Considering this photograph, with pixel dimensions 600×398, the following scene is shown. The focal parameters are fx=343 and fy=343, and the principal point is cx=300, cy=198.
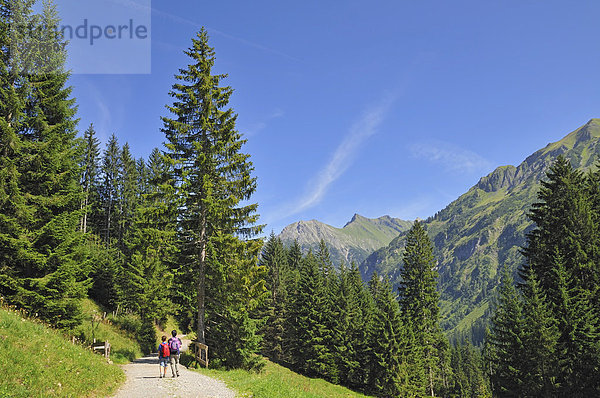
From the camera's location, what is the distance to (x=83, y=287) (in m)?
18.3

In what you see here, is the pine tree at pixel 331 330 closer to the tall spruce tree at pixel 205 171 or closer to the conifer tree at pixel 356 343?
the conifer tree at pixel 356 343

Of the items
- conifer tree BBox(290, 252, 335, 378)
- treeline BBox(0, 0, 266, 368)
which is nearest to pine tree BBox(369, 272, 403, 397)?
conifer tree BBox(290, 252, 335, 378)

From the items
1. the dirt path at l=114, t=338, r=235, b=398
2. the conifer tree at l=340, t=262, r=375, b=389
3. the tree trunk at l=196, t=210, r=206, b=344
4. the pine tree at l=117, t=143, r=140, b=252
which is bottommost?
the conifer tree at l=340, t=262, r=375, b=389

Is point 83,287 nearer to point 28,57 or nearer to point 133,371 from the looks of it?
point 133,371

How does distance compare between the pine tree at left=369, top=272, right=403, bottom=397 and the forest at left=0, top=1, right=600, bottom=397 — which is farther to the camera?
the pine tree at left=369, top=272, right=403, bottom=397

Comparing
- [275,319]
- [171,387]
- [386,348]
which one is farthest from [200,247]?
[275,319]

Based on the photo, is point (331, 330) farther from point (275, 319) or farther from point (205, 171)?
point (205, 171)

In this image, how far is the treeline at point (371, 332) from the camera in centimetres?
3972

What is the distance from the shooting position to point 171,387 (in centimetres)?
1376

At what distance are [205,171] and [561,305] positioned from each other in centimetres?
2862

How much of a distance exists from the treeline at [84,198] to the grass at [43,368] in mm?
3756

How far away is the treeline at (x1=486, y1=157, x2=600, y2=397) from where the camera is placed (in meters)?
25.1

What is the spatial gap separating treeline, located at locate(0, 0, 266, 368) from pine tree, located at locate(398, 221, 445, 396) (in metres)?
27.7

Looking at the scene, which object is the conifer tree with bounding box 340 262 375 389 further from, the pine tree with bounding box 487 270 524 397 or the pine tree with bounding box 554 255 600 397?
the pine tree with bounding box 554 255 600 397
